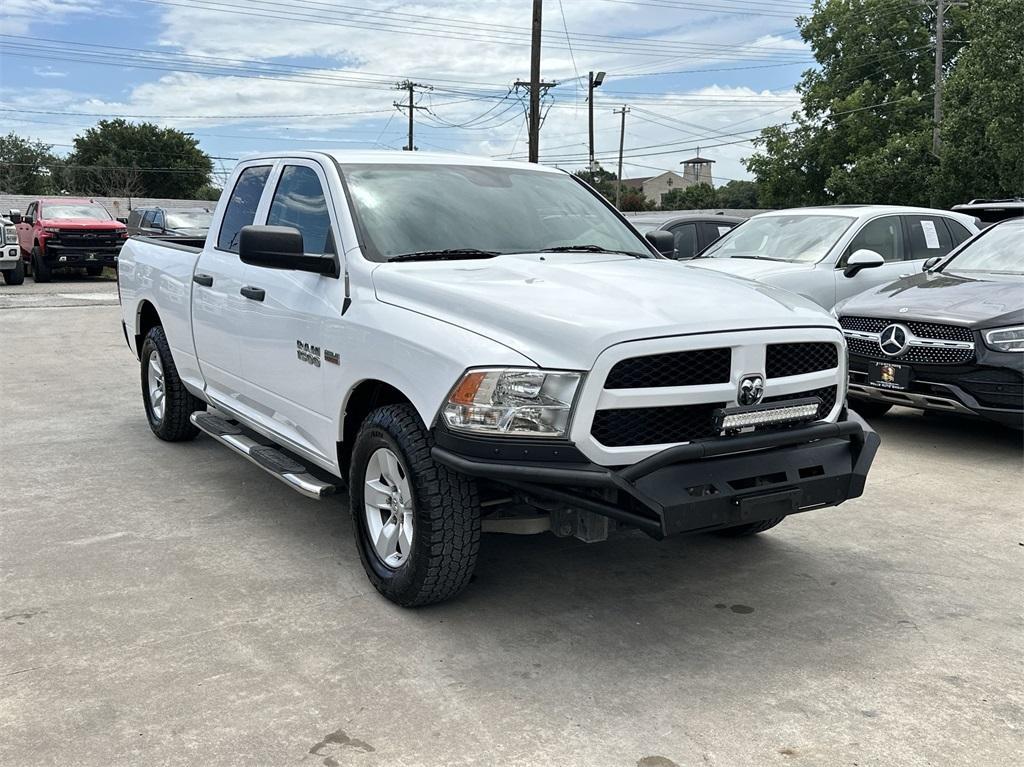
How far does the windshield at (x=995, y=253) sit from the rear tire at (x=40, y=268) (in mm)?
21116

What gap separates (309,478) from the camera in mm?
4617

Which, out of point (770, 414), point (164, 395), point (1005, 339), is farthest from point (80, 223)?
point (770, 414)

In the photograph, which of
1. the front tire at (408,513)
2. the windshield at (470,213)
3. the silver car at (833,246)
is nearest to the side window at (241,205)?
the windshield at (470,213)

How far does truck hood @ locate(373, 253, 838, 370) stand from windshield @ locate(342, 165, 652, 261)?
22 cm

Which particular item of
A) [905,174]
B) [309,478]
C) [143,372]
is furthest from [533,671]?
[905,174]

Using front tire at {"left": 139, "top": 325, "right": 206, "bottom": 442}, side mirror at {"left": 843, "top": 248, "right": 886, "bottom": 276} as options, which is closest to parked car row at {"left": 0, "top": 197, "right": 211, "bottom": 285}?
front tire at {"left": 139, "top": 325, "right": 206, "bottom": 442}

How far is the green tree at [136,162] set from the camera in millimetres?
74000

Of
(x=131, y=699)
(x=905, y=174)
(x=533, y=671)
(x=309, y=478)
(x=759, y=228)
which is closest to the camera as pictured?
(x=131, y=699)

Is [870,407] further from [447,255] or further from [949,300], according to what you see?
[447,255]

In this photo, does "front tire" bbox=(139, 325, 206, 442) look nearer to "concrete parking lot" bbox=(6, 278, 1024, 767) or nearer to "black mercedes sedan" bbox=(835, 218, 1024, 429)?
"concrete parking lot" bbox=(6, 278, 1024, 767)

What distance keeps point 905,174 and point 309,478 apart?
36.1 m

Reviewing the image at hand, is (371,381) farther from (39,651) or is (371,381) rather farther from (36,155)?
(36,155)

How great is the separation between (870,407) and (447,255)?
4863 millimetres

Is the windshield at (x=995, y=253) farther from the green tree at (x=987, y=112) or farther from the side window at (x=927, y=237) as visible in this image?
the green tree at (x=987, y=112)
